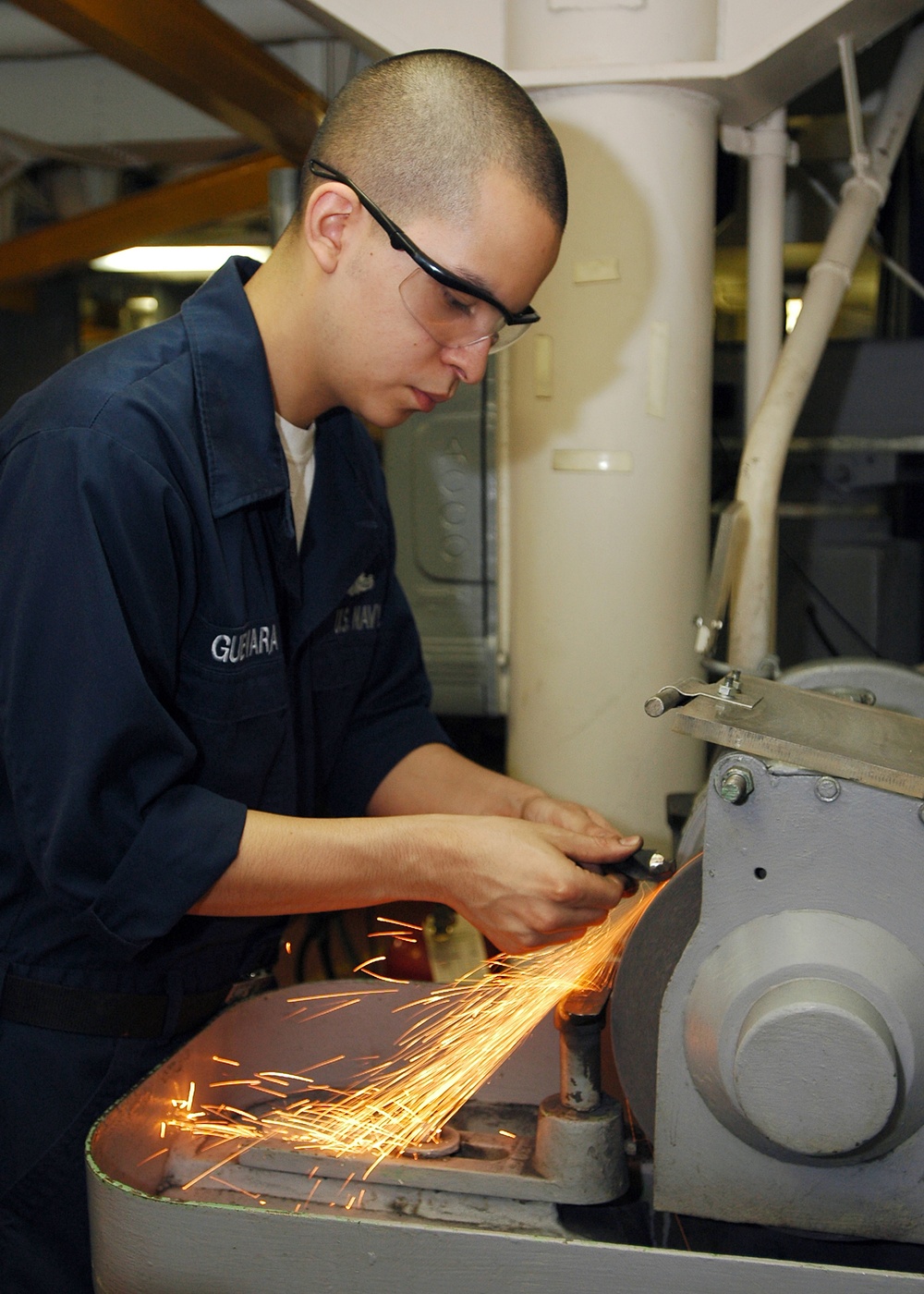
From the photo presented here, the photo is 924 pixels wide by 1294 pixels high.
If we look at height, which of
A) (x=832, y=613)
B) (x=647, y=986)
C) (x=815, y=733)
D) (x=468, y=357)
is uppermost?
(x=468, y=357)

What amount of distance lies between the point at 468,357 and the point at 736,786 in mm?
560

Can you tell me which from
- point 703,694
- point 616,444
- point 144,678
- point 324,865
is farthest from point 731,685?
point 616,444

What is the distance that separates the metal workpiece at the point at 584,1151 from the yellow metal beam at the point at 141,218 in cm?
256

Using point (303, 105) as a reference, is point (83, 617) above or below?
below

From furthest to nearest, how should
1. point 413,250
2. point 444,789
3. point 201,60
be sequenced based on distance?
point 201,60, point 444,789, point 413,250

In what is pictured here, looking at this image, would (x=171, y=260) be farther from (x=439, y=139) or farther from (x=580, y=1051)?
(x=580, y=1051)

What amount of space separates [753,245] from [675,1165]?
1840 mm

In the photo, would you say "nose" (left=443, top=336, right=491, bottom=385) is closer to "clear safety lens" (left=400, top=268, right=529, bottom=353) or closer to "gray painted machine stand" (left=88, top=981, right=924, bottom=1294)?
"clear safety lens" (left=400, top=268, right=529, bottom=353)

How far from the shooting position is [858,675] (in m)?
1.47

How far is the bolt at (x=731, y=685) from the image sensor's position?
103cm

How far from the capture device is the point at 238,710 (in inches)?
48.6

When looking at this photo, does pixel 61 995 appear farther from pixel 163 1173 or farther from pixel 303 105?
pixel 303 105

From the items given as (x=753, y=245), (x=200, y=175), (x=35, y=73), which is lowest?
(x=753, y=245)

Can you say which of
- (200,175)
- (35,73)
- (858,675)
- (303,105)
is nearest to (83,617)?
(858,675)
